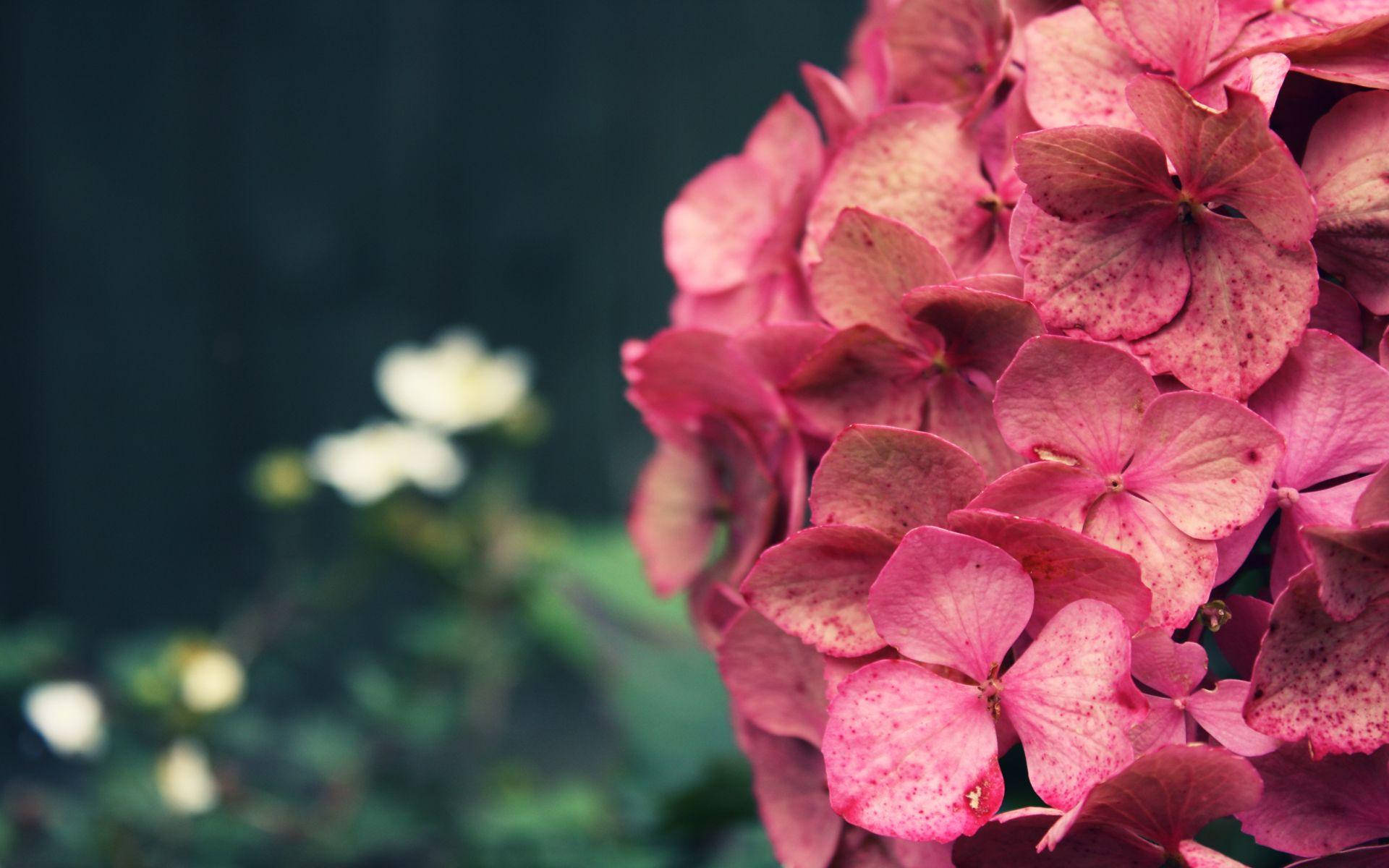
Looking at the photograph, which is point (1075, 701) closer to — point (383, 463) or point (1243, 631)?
point (1243, 631)

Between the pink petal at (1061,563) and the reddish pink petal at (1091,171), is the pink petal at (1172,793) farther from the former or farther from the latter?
the reddish pink petal at (1091,171)

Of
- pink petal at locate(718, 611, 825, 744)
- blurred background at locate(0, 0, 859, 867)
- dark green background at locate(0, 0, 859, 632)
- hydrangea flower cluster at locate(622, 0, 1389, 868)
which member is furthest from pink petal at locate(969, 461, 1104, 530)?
dark green background at locate(0, 0, 859, 632)

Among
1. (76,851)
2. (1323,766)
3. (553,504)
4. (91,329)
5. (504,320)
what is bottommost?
(1323,766)

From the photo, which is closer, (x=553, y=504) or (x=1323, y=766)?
(x=1323, y=766)

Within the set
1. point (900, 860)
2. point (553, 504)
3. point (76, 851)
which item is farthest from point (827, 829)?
point (553, 504)

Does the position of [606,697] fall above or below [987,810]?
above

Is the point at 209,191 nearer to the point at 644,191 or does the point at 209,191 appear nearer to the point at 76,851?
the point at 644,191

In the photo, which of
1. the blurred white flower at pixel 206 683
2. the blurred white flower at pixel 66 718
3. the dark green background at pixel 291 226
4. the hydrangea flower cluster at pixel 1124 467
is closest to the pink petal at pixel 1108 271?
the hydrangea flower cluster at pixel 1124 467
